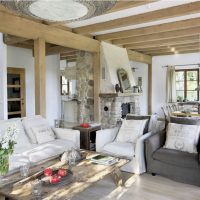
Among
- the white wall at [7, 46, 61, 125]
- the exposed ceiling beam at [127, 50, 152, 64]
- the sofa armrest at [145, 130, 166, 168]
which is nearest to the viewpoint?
the sofa armrest at [145, 130, 166, 168]

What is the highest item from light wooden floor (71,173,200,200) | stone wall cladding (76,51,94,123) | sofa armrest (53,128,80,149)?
stone wall cladding (76,51,94,123)

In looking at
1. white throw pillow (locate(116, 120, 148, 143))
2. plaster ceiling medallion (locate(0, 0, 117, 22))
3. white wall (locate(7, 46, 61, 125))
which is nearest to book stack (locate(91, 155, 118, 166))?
white throw pillow (locate(116, 120, 148, 143))

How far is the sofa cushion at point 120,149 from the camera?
328 cm

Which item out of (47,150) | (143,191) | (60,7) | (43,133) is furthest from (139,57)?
(60,7)

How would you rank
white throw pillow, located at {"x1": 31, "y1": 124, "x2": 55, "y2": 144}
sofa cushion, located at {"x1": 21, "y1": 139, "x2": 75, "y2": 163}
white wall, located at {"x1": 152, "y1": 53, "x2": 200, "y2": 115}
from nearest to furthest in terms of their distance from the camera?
sofa cushion, located at {"x1": 21, "y1": 139, "x2": 75, "y2": 163} < white throw pillow, located at {"x1": 31, "y1": 124, "x2": 55, "y2": 144} < white wall, located at {"x1": 152, "y1": 53, "x2": 200, "y2": 115}

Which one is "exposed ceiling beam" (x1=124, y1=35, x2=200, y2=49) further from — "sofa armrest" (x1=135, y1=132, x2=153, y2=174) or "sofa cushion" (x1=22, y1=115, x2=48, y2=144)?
"sofa cushion" (x1=22, y1=115, x2=48, y2=144)

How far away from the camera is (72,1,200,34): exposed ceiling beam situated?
3.67 m

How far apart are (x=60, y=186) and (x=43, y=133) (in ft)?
5.57

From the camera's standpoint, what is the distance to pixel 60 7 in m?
2.23

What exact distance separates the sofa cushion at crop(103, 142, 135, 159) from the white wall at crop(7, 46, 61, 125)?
4.14m

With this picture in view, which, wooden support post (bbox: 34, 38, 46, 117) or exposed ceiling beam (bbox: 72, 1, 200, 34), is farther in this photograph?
wooden support post (bbox: 34, 38, 46, 117)

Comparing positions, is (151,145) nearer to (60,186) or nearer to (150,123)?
(150,123)

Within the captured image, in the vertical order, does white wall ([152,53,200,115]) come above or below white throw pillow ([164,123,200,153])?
above

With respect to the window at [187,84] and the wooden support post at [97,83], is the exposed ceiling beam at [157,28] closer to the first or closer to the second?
the wooden support post at [97,83]
